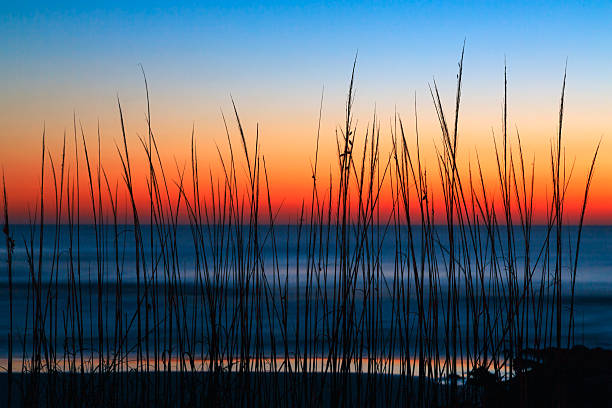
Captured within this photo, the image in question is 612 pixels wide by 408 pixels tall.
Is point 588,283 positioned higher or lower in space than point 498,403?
lower

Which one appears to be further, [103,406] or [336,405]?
[103,406]

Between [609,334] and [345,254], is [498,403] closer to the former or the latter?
[345,254]

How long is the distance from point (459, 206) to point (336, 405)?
1.92 feet

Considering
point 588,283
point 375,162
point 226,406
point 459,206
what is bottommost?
point 588,283

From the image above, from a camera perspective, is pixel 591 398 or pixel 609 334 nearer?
pixel 591 398

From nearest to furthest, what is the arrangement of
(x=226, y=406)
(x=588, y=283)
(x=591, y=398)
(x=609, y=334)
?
1. (x=226, y=406)
2. (x=591, y=398)
3. (x=609, y=334)
4. (x=588, y=283)

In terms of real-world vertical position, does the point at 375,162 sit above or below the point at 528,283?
above

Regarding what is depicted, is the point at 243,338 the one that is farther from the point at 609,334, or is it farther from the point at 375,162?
the point at 609,334

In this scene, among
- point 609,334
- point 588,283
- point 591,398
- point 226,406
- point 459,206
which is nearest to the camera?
point 459,206

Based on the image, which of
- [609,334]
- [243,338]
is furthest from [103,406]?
[609,334]

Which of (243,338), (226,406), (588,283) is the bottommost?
(588,283)

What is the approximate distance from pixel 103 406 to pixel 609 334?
17.6 feet

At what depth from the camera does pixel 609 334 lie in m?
5.98

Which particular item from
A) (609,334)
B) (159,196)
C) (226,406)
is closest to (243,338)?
(226,406)
